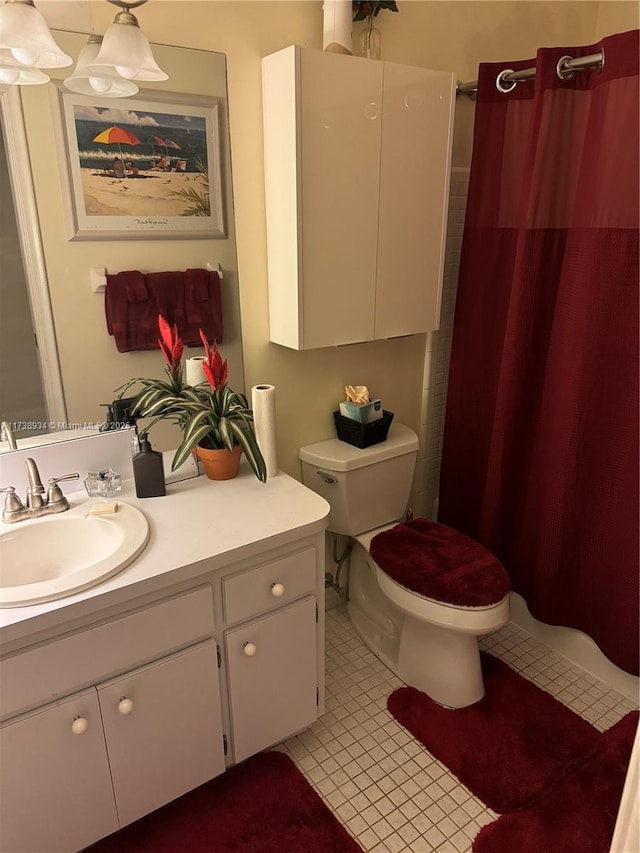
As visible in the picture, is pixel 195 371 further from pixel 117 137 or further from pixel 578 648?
pixel 578 648

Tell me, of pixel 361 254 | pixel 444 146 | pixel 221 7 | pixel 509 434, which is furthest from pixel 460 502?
pixel 221 7

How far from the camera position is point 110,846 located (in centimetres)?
152

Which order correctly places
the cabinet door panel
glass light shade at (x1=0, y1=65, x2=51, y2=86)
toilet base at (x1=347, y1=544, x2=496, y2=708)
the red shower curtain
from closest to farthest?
glass light shade at (x1=0, y1=65, x2=51, y2=86) < the cabinet door panel < the red shower curtain < toilet base at (x1=347, y1=544, x2=496, y2=708)

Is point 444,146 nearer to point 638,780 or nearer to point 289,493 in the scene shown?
point 289,493

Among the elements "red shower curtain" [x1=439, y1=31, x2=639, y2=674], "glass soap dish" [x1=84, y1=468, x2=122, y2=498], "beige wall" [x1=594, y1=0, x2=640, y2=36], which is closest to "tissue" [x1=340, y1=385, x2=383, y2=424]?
"red shower curtain" [x1=439, y1=31, x2=639, y2=674]

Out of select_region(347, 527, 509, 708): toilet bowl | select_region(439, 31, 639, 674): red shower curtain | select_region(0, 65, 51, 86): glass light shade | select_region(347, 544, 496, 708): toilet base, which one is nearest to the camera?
select_region(0, 65, 51, 86): glass light shade

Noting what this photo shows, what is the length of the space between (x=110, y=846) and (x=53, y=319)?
1330 millimetres

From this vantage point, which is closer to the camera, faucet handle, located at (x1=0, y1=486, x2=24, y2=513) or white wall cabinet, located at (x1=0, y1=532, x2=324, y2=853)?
white wall cabinet, located at (x1=0, y1=532, x2=324, y2=853)

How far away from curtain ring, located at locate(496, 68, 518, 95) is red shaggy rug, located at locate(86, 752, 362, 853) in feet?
6.97

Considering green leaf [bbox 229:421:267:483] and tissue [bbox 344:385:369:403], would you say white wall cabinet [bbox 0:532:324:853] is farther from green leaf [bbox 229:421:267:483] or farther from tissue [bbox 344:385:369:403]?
tissue [bbox 344:385:369:403]

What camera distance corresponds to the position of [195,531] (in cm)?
147

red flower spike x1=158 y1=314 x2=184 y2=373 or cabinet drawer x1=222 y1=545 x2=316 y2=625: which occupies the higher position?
red flower spike x1=158 y1=314 x2=184 y2=373

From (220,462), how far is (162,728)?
68cm

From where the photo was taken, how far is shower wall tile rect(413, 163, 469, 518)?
85.1 inches
